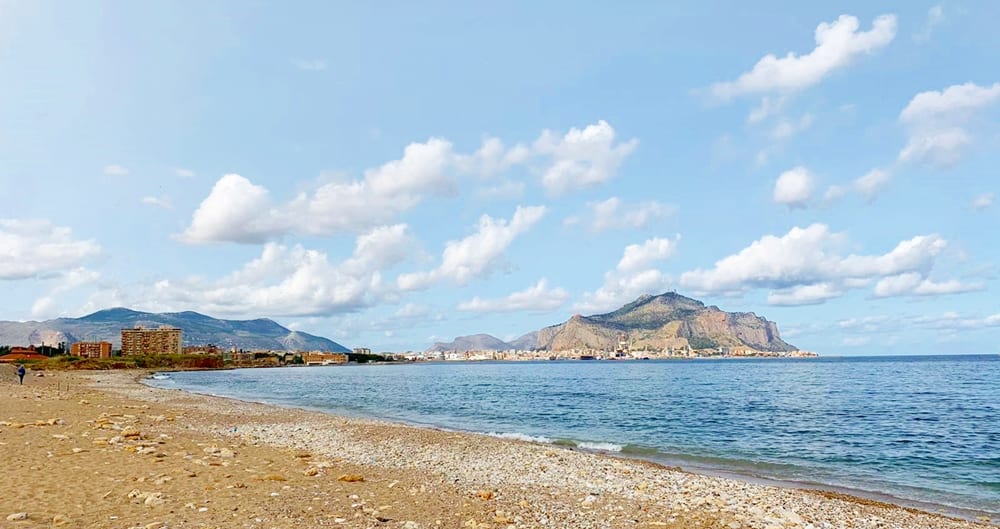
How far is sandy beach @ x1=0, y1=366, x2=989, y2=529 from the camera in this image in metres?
13.2

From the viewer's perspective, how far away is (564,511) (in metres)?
15.1

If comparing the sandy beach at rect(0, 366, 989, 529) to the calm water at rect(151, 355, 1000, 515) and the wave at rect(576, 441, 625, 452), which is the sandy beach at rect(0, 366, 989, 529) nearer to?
the wave at rect(576, 441, 625, 452)

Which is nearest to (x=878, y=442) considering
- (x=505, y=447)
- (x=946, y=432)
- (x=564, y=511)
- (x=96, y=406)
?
(x=946, y=432)

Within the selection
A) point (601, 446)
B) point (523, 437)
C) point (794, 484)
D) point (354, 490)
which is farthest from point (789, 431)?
point (354, 490)

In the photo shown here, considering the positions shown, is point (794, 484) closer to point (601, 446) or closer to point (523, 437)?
point (601, 446)

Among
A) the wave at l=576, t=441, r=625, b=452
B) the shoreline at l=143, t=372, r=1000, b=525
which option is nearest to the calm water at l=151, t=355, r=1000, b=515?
the wave at l=576, t=441, r=625, b=452

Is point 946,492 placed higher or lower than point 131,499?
lower

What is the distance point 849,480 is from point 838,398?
171 feet

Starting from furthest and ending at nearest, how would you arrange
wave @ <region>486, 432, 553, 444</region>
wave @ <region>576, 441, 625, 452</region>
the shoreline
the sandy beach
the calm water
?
wave @ <region>486, 432, 553, 444</region>, wave @ <region>576, 441, 625, 452</region>, the calm water, the shoreline, the sandy beach

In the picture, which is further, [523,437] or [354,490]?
[523,437]

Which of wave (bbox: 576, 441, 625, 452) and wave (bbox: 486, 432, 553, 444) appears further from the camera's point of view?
wave (bbox: 486, 432, 553, 444)

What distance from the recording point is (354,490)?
1628 cm

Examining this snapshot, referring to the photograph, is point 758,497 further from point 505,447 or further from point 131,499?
point 131,499

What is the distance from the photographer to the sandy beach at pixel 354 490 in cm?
1320
